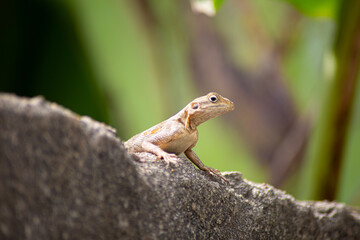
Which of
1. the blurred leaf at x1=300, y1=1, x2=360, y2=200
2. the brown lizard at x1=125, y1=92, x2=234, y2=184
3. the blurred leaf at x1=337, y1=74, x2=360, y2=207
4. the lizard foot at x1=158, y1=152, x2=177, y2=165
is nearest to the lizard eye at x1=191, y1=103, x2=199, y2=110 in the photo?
the brown lizard at x1=125, y1=92, x2=234, y2=184

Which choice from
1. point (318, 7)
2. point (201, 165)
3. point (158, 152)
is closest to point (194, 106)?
point (201, 165)

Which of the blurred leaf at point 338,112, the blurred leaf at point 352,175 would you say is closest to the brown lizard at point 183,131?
the blurred leaf at point 338,112

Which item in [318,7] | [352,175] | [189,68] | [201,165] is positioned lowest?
[352,175]

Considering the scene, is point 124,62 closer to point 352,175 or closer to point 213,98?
point 213,98

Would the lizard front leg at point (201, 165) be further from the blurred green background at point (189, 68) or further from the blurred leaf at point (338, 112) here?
the blurred leaf at point (338, 112)

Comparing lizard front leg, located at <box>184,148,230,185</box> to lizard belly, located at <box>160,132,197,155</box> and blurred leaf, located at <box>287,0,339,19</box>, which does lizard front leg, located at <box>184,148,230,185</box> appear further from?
blurred leaf, located at <box>287,0,339,19</box>

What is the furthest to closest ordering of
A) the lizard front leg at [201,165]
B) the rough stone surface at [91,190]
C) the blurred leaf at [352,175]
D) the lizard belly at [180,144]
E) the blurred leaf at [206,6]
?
the blurred leaf at [352,175], the blurred leaf at [206,6], the lizard belly at [180,144], the lizard front leg at [201,165], the rough stone surface at [91,190]
